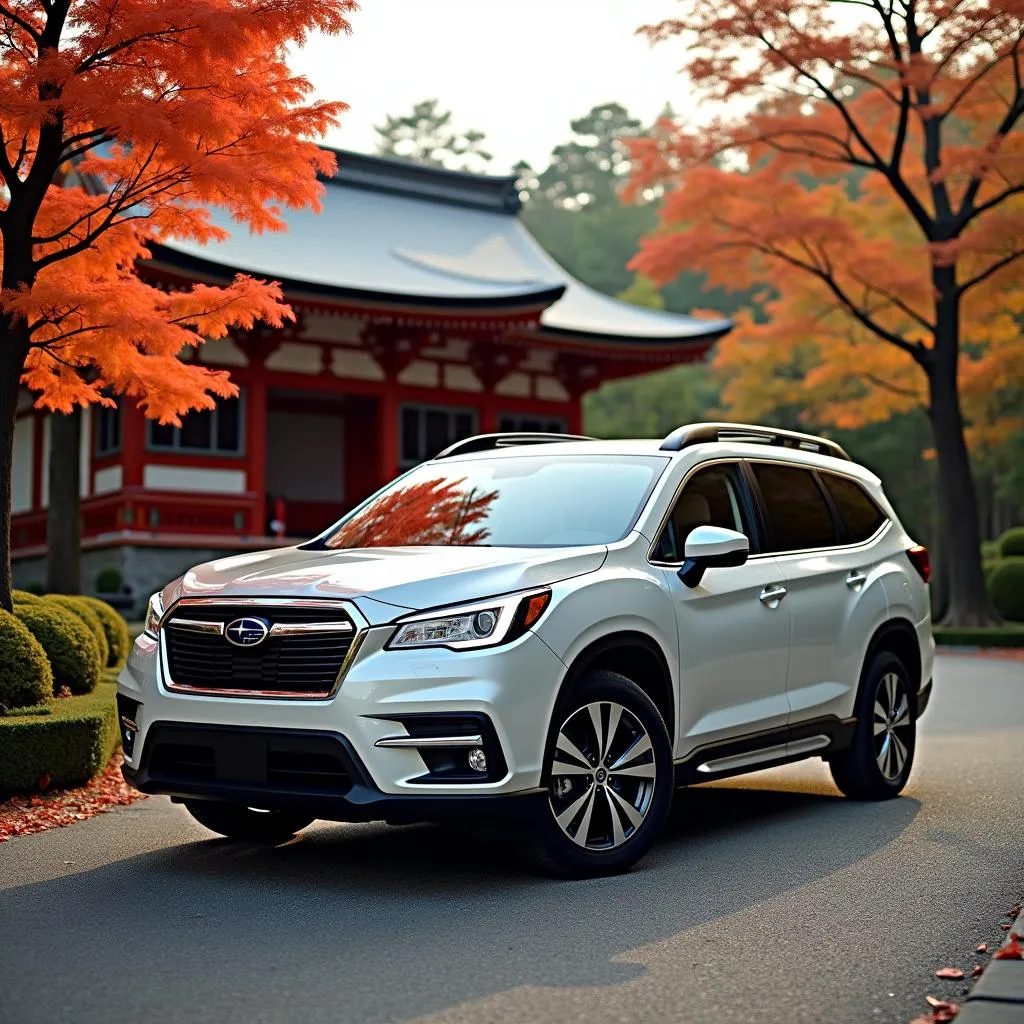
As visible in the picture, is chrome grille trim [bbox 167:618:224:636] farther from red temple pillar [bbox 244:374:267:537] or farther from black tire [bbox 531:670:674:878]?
red temple pillar [bbox 244:374:267:537]

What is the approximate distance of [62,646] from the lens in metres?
9.94

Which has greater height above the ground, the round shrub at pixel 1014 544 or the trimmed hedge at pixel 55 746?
the round shrub at pixel 1014 544

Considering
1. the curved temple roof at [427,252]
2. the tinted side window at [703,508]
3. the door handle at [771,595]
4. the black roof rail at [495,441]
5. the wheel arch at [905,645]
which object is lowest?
the wheel arch at [905,645]

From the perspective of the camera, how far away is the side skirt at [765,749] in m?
6.89

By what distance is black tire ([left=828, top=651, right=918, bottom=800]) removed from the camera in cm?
829

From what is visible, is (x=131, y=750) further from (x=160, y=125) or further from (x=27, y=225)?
(x=27, y=225)

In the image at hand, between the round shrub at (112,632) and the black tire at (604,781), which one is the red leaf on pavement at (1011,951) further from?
the round shrub at (112,632)

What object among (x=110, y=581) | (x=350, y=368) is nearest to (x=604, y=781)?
(x=110, y=581)

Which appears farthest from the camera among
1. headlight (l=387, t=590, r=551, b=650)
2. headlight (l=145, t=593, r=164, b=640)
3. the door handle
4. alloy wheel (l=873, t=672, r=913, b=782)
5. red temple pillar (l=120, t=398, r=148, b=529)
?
red temple pillar (l=120, t=398, r=148, b=529)

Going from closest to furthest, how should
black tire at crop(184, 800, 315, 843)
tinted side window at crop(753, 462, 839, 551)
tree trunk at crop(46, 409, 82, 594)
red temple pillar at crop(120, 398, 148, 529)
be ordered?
black tire at crop(184, 800, 315, 843) < tinted side window at crop(753, 462, 839, 551) < tree trunk at crop(46, 409, 82, 594) < red temple pillar at crop(120, 398, 148, 529)

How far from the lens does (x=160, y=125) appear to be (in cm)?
891

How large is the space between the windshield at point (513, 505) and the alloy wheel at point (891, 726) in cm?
228

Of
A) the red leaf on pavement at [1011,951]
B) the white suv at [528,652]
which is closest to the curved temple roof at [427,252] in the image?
the white suv at [528,652]

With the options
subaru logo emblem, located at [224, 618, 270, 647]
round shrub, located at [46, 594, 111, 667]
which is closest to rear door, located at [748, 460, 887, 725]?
subaru logo emblem, located at [224, 618, 270, 647]
